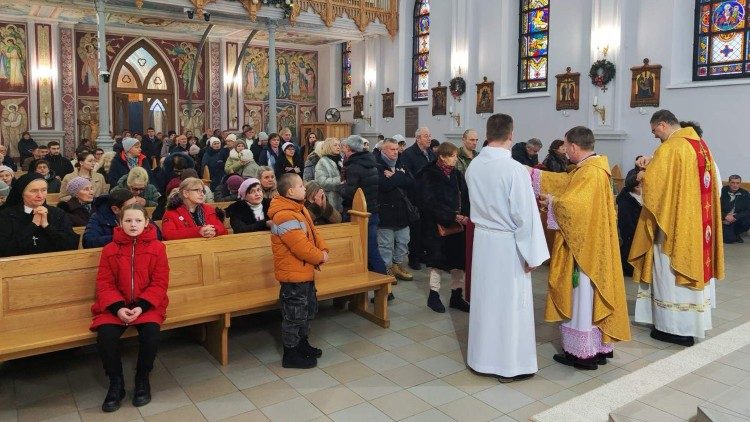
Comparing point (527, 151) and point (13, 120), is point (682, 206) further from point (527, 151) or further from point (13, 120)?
point (13, 120)

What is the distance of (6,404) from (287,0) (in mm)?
Answer: 12470

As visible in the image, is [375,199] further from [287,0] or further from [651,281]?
[287,0]

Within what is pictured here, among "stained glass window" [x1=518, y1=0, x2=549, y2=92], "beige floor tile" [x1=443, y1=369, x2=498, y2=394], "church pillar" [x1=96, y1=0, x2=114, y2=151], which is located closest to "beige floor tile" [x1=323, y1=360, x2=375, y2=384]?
"beige floor tile" [x1=443, y1=369, x2=498, y2=394]

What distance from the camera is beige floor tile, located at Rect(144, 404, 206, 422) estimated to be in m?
3.84

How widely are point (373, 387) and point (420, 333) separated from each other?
124cm

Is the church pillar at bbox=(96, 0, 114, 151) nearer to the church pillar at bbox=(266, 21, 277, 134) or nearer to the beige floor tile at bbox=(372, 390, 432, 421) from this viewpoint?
the church pillar at bbox=(266, 21, 277, 134)

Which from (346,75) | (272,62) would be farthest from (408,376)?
(346,75)

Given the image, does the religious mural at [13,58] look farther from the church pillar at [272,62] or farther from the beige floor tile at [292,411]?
the beige floor tile at [292,411]

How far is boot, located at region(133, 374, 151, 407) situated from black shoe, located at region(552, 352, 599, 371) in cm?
302

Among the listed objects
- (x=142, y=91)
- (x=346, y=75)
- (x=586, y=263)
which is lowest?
(x=586, y=263)

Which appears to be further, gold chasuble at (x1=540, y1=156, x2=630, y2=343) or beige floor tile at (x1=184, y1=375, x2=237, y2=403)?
gold chasuble at (x1=540, y1=156, x2=630, y2=343)

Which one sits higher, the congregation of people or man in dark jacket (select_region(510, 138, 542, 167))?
man in dark jacket (select_region(510, 138, 542, 167))

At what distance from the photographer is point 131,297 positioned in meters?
4.15

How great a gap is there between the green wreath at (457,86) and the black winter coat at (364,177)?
9824 millimetres
